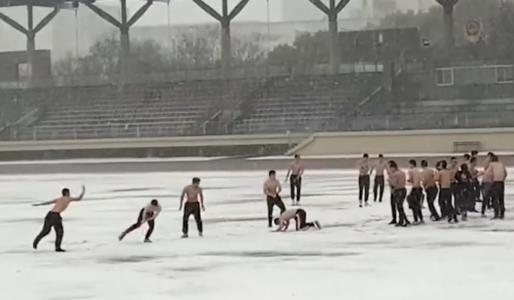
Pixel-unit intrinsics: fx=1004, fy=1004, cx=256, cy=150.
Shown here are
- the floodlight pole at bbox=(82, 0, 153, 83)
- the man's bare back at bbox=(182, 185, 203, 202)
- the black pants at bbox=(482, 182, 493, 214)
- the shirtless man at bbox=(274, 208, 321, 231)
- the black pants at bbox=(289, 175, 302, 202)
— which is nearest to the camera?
the man's bare back at bbox=(182, 185, 203, 202)

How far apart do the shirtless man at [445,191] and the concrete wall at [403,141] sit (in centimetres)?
2651

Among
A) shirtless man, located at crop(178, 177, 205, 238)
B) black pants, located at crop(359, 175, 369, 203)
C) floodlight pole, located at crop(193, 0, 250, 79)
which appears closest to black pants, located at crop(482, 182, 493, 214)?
black pants, located at crop(359, 175, 369, 203)

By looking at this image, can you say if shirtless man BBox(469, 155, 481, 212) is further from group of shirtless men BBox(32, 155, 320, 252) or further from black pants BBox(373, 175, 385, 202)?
group of shirtless men BBox(32, 155, 320, 252)

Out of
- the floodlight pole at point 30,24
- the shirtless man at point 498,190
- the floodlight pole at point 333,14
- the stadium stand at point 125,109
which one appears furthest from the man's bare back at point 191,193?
the floodlight pole at point 30,24

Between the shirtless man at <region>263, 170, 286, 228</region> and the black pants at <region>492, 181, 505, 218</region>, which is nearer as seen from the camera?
the shirtless man at <region>263, 170, 286, 228</region>

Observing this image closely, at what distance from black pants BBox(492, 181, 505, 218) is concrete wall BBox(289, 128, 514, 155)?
85.4 feet

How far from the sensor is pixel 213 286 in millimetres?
14445

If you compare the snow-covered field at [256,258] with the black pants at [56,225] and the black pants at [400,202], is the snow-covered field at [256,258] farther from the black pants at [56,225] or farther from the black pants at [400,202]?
the black pants at [400,202]

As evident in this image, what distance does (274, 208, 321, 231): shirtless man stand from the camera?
21688 mm

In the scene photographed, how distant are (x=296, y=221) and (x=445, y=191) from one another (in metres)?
3.62

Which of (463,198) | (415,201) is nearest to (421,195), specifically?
(415,201)

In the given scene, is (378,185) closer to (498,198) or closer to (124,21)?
(498,198)

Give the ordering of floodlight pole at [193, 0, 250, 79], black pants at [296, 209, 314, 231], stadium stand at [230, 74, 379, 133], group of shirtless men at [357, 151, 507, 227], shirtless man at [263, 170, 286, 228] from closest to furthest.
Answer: black pants at [296, 209, 314, 231], group of shirtless men at [357, 151, 507, 227], shirtless man at [263, 170, 286, 228], stadium stand at [230, 74, 379, 133], floodlight pole at [193, 0, 250, 79]

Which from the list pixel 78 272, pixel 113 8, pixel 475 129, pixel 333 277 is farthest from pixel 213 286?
pixel 113 8
